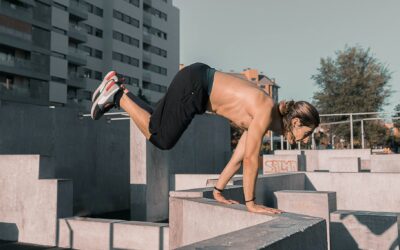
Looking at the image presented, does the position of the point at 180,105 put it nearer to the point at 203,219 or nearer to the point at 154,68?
the point at 203,219

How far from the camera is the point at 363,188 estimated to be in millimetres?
12758

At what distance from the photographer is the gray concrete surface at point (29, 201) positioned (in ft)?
33.2

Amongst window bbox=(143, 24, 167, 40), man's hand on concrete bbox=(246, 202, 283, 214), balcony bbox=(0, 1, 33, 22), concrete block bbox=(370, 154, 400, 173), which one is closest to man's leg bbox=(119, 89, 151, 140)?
man's hand on concrete bbox=(246, 202, 283, 214)

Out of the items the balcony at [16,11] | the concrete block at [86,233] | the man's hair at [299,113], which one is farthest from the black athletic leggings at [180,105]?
the balcony at [16,11]

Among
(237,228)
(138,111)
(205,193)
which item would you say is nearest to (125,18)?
(205,193)

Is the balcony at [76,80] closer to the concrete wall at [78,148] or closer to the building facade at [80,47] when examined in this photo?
the building facade at [80,47]

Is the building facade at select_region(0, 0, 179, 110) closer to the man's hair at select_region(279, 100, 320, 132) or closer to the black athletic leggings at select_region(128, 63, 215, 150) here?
the black athletic leggings at select_region(128, 63, 215, 150)

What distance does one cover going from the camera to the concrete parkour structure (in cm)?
363

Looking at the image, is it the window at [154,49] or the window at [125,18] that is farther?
the window at [154,49]

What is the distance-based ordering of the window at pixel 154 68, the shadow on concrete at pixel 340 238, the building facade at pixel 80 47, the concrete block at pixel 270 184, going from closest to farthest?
the shadow on concrete at pixel 340 238, the concrete block at pixel 270 184, the building facade at pixel 80 47, the window at pixel 154 68

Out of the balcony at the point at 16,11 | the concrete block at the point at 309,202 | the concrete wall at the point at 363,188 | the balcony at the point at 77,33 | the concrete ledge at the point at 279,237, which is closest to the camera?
the concrete ledge at the point at 279,237

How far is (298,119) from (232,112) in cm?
61

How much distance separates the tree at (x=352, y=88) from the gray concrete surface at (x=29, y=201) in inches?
1364

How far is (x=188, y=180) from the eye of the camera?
13672 mm
